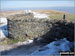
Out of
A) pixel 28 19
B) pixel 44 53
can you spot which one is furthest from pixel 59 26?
pixel 44 53

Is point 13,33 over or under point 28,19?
under

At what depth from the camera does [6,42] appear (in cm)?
738

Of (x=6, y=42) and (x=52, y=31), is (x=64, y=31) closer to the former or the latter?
(x=52, y=31)

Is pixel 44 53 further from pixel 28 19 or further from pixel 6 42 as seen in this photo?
pixel 28 19

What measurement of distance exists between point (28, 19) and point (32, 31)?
74 centimetres

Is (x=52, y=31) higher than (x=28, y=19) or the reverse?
the reverse

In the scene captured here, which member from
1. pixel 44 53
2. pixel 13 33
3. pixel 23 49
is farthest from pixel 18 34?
pixel 44 53

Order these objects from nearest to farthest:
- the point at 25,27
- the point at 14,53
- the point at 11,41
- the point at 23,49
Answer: the point at 14,53 → the point at 23,49 → the point at 11,41 → the point at 25,27

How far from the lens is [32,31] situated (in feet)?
26.9

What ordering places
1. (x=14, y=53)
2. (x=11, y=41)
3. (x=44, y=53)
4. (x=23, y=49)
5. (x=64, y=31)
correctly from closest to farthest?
1. (x=44, y=53)
2. (x=14, y=53)
3. (x=23, y=49)
4. (x=64, y=31)
5. (x=11, y=41)

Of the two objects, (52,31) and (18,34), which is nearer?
(52,31)

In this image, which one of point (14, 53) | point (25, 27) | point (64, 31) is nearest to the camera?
point (14, 53)

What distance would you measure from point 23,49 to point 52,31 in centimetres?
202

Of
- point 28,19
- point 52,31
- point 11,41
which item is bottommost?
point 11,41
